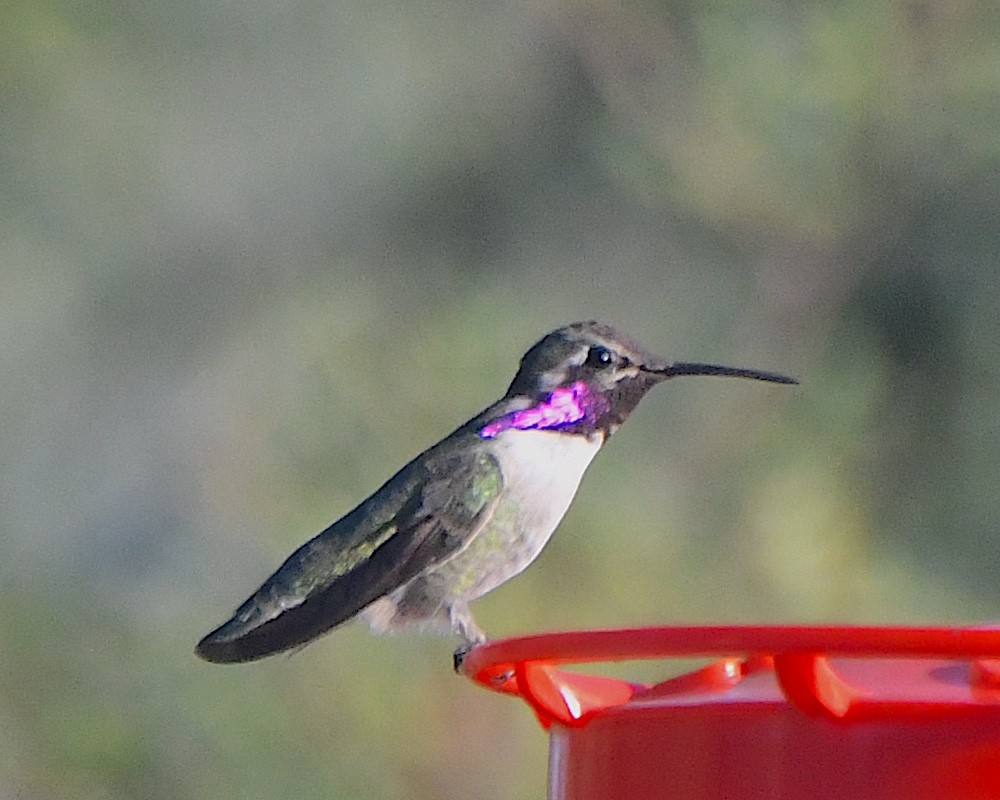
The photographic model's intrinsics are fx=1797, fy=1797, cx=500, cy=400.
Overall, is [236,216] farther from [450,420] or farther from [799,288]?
[799,288]

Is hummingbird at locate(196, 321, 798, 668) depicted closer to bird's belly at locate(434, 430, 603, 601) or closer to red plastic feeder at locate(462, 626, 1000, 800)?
bird's belly at locate(434, 430, 603, 601)

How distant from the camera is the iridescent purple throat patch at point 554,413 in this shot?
2805 millimetres

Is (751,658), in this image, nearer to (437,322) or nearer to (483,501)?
(483,501)

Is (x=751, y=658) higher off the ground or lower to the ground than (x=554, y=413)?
lower

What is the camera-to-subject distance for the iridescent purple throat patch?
2.80 metres

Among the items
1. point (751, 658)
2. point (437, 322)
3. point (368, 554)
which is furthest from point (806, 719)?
point (437, 322)

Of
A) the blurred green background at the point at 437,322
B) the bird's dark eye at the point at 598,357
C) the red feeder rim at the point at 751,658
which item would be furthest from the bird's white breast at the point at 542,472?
the blurred green background at the point at 437,322

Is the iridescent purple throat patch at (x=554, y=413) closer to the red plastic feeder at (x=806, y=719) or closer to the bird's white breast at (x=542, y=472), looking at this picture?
the bird's white breast at (x=542, y=472)

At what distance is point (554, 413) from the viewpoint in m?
2.83

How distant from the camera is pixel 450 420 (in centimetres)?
553

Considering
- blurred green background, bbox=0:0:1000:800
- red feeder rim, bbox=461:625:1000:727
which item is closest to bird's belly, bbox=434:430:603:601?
red feeder rim, bbox=461:625:1000:727

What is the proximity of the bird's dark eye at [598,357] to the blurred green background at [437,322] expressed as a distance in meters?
2.29

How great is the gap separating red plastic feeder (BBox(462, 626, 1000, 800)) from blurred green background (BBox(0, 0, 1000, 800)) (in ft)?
11.5

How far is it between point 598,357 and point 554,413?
5.3 inches
